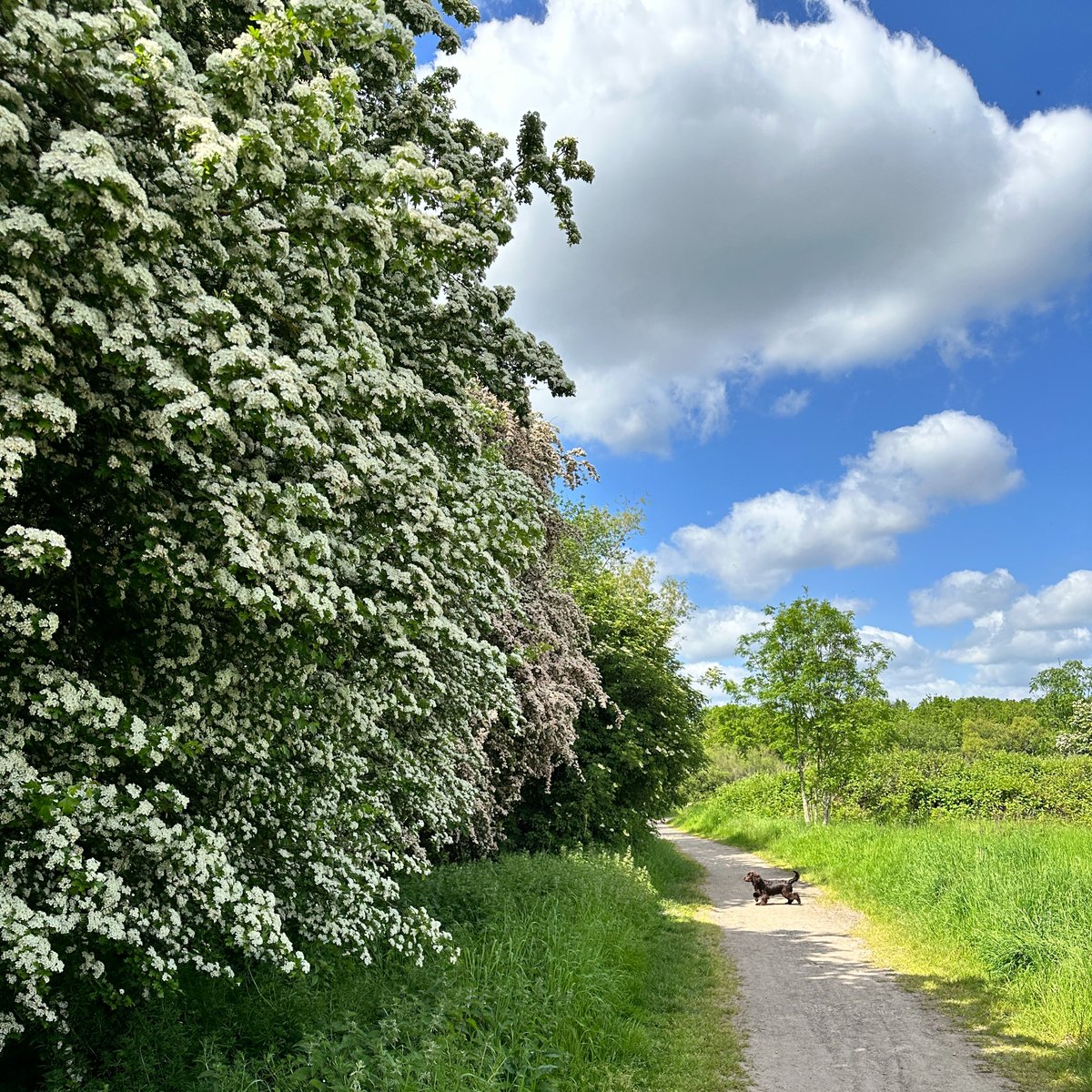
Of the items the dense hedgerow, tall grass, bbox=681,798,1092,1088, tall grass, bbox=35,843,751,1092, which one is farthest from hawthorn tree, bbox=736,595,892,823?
tall grass, bbox=35,843,751,1092

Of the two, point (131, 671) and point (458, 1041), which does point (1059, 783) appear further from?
point (131, 671)

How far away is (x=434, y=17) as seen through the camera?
8.48 m

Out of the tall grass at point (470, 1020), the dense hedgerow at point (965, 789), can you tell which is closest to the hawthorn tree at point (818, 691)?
the dense hedgerow at point (965, 789)

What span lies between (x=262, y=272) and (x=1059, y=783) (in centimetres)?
3261

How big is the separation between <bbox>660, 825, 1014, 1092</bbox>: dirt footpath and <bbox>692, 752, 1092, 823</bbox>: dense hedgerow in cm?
1657

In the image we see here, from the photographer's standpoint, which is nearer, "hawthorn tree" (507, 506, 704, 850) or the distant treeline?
"hawthorn tree" (507, 506, 704, 850)

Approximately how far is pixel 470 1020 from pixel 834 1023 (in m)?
4.25

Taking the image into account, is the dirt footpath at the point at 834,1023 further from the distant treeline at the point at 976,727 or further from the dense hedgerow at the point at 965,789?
the distant treeline at the point at 976,727

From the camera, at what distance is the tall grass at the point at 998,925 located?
7.54 m

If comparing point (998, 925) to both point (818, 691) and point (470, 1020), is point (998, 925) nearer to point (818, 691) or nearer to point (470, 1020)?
point (470, 1020)

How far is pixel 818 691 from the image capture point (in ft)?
89.8

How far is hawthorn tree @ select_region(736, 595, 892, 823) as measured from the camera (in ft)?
88.2

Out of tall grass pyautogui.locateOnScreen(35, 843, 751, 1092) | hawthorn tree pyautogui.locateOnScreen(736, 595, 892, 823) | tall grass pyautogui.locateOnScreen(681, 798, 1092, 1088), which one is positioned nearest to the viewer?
tall grass pyautogui.locateOnScreen(35, 843, 751, 1092)

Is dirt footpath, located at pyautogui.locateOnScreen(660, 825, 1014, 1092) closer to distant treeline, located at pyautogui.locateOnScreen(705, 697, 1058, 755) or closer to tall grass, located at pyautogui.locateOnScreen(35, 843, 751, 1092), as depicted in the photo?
tall grass, located at pyautogui.locateOnScreen(35, 843, 751, 1092)
